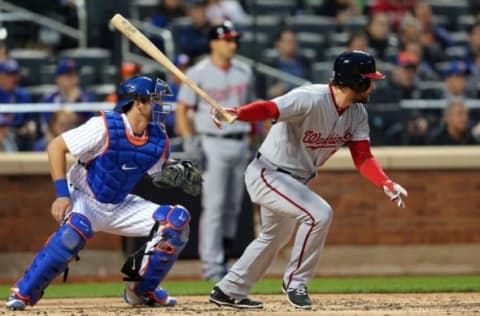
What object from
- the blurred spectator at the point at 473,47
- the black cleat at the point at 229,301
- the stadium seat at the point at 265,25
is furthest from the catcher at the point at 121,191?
the blurred spectator at the point at 473,47

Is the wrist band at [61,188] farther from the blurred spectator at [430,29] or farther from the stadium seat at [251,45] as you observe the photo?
the blurred spectator at [430,29]

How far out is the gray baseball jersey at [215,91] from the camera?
11062 mm

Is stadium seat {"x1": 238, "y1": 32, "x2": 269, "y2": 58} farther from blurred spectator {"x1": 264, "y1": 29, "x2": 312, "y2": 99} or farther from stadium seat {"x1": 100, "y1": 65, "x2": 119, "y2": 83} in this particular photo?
stadium seat {"x1": 100, "y1": 65, "x2": 119, "y2": 83}

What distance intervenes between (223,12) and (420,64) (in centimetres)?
212

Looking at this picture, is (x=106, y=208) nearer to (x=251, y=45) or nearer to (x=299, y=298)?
(x=299, y=298)

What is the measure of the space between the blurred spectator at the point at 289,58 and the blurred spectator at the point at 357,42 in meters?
0.45

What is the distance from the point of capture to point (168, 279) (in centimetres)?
1197

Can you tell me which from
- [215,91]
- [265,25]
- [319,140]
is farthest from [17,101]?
[319,140]

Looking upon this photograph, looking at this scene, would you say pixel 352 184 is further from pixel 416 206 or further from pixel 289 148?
pixel 289 148

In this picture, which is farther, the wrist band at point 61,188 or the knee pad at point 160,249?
the knee pad at point 160,249

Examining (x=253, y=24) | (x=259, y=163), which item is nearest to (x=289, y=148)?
(x=259, y=163)

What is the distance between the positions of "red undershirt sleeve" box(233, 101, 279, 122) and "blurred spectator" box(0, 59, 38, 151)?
15.5 ft

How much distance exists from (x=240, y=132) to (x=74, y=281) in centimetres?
204

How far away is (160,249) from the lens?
8094 mm
